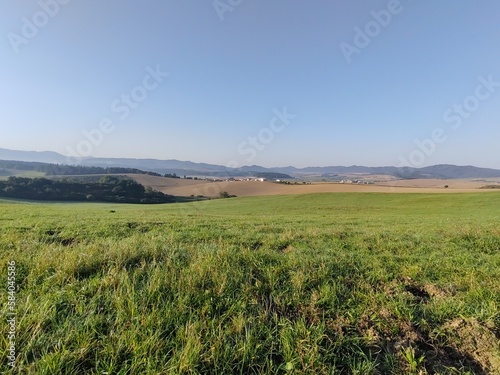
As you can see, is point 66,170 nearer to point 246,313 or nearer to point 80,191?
point 80,191

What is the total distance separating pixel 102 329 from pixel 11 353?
714mm

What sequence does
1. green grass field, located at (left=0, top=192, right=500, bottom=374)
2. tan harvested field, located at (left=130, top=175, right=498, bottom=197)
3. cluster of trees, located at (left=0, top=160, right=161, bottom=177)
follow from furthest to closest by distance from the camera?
cluster of trees, located at (left=0, top=160, right=161, bottom=177)
tan harvested field, located at (left=130, top=175, right=498, bottom=197)
green grass field, located at (left=0, top=192, right=500, bottom=374)

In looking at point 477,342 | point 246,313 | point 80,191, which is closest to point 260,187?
point 80,191

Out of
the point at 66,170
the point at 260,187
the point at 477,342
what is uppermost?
the point at 66,170

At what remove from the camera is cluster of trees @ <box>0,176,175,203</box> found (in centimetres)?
7088

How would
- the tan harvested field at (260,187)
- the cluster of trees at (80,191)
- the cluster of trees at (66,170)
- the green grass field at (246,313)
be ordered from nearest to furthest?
the green grass field at (246,313)
the tan harvested field at (260,187)
the cluster of trees at (80,191)
the cluster of trees at (66,170)

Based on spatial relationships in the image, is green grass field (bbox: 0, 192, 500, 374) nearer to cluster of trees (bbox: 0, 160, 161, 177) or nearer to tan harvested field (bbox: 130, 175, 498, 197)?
tan harvested field (bbox: 130, 175, 498, 197)

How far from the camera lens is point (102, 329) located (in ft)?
9.12

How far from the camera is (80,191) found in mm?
78000

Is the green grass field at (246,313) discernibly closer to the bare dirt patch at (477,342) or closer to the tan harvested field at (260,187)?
the bare dirt patch at (477,342)

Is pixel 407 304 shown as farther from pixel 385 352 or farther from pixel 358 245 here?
pixel 358 245

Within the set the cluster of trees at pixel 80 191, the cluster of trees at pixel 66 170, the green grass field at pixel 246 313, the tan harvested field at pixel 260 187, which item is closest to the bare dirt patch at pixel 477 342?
the green grass field at pixel 246 313

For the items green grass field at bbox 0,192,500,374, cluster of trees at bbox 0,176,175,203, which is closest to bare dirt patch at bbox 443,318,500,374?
green grass field at bbox 0,192,500,374

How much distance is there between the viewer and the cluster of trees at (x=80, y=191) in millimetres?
70875
